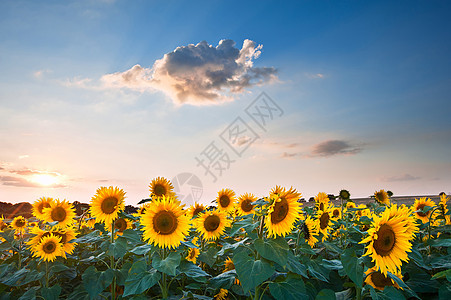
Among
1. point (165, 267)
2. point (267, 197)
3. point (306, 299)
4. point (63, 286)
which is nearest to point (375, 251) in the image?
point (306, 299)

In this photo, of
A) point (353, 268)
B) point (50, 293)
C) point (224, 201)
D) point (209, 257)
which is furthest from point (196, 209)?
point (353, 268)

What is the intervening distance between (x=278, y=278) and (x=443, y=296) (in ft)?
5.96

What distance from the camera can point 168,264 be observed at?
3766 millimetres

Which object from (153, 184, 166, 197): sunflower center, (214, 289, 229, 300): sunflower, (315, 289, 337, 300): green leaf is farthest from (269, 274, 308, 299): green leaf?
(153, 184, 166, 197): sunflower center

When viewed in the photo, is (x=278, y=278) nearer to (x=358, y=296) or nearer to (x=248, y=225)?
(x=248, y=225)

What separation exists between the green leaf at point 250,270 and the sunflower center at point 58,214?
4.54 metres

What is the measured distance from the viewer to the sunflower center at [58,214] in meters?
6.38

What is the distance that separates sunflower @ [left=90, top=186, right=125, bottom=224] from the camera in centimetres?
493

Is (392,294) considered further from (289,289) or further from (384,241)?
(289,289)

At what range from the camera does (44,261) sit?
5375mm

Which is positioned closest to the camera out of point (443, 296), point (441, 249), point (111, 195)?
point (443, 296)

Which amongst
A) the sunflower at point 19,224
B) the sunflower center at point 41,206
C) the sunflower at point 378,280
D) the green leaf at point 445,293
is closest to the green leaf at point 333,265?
the sunflower at point 378,280

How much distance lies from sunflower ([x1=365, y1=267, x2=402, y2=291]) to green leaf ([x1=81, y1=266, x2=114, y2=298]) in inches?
134

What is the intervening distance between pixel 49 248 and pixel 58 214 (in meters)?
1.22
